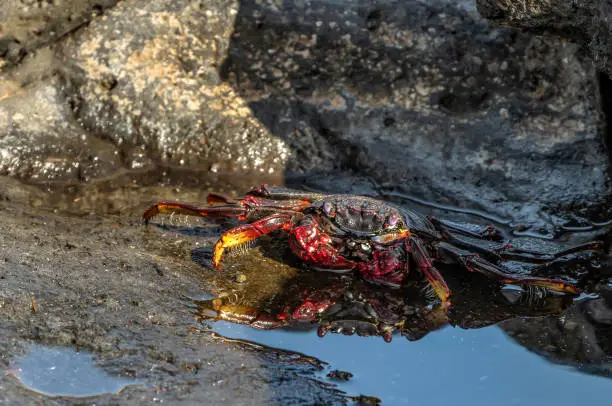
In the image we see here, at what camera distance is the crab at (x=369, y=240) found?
4.09 meters

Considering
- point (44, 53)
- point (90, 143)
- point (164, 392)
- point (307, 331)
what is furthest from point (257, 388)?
point (44, 53)

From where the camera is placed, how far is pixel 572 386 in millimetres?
3369

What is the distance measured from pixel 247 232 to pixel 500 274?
4.18 ft

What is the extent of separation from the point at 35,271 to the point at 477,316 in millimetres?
2081

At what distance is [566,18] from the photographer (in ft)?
13.6

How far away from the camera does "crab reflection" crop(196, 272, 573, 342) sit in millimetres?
3740

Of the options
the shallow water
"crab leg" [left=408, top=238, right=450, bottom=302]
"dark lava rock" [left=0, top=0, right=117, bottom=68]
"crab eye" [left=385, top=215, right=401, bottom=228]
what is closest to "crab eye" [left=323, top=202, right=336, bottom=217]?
"crab eye" [left=385, top=215, right=401, bottom=228]

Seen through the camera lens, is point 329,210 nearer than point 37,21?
Yes

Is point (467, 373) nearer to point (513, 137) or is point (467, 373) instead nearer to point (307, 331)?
point (307, 331)

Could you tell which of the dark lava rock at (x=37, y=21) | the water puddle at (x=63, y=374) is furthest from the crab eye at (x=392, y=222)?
the dark lava rock at (x=37, y=21)

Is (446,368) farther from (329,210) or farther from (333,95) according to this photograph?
(333,95)

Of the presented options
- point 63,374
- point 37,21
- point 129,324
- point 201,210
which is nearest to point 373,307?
point 201,210

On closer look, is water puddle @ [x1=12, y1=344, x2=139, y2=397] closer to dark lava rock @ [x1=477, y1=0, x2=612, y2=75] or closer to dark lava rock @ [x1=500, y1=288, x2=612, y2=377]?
dark lava rock @ [x1=500, y1=288, x2=612, y2=377]

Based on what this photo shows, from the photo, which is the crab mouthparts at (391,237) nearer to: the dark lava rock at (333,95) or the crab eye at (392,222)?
the crab eye at (392,222)
